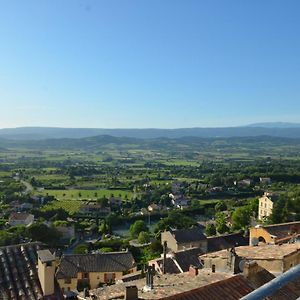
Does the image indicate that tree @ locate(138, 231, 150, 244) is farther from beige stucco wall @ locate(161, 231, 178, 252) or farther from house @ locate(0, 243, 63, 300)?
house @ locate(0, 243, 63, 300)

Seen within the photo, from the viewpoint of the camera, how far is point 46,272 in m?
7.67

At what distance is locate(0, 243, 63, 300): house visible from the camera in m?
7.64

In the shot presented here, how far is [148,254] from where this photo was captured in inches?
1328

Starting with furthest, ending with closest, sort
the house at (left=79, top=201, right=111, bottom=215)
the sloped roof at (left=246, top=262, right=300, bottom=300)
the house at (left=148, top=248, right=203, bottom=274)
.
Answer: the house at (left=79, top=201, right=111, bottom=215), the house at (left=148, top=248, right=203, bottom=274), the sloped roof at (left=246, top=262, right=300, bottom=300)

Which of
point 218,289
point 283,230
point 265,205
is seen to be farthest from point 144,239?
point 218,289

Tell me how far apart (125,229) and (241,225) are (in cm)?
1612

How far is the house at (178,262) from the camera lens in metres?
21.9

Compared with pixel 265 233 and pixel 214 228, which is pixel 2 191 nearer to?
pixel 214 228

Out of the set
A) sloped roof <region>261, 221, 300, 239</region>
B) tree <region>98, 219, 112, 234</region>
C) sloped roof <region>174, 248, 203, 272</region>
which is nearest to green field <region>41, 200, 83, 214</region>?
tree <region>98, 219, 112, 234</region>

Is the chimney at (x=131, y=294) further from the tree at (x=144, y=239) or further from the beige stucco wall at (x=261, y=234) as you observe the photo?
the tree at (x=144, y=239)

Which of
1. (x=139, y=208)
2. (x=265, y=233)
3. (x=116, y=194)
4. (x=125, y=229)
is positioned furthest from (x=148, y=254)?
(x=116, y=194)

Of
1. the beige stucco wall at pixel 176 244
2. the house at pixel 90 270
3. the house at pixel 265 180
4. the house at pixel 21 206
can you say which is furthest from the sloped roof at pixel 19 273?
the house at pixel 265 180

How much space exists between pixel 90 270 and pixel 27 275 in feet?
66.7

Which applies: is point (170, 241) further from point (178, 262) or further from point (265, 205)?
point (265, 205)
